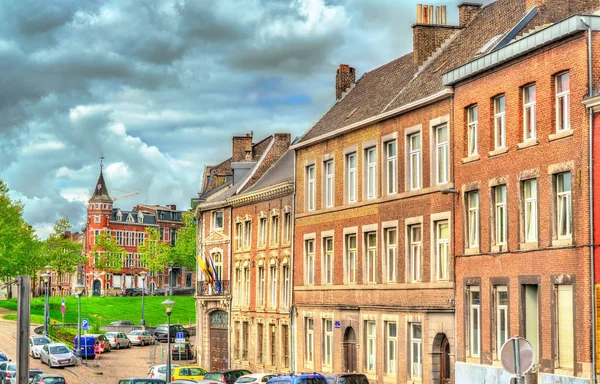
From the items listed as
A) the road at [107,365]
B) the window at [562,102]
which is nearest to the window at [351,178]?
the window at [562,102]

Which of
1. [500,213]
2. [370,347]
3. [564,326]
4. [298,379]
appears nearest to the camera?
[564,326]

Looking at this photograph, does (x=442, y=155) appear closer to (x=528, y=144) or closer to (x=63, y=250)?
(x=528, y=144)

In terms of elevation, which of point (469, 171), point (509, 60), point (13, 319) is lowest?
point (13, 319)

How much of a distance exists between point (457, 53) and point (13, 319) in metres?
73.8

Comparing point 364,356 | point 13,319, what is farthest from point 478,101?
point 13,319

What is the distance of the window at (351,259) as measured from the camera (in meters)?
52.4

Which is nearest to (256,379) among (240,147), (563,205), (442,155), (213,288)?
(442,155)

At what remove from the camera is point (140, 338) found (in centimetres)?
9612

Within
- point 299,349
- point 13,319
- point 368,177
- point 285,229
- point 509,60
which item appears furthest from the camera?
point 13,319

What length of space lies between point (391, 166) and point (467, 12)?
8.13 meters

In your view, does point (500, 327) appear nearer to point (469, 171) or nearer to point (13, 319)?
point (469, 171)

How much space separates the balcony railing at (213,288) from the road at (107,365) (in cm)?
642

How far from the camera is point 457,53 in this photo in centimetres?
4778

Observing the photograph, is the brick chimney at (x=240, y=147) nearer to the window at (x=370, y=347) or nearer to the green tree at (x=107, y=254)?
the window at (x=370, y=347)
